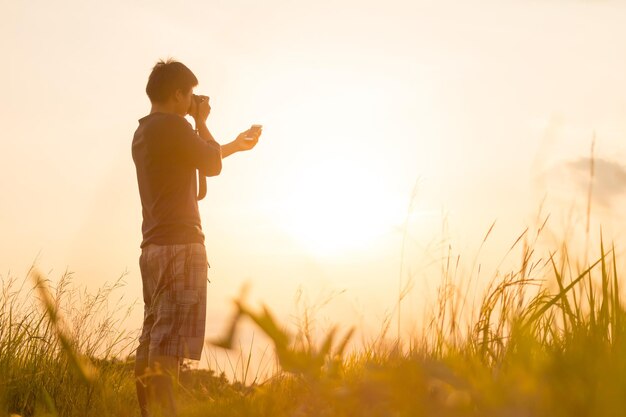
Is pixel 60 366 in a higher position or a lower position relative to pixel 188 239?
lower

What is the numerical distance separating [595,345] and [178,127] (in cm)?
230

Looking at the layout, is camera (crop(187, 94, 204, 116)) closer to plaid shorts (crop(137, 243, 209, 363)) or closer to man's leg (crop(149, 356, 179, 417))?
plaid shorts (crop(137, 243, 209, 363))

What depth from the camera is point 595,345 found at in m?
2.06

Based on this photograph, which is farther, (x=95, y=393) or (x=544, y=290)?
(x=95, y=393)

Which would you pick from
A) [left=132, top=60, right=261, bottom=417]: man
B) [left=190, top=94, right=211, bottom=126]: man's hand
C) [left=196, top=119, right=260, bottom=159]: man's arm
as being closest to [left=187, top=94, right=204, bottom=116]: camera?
[left=190, top=94, right=211, bottom=126]: man's hand

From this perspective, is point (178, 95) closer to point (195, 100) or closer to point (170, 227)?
point (195, 100)

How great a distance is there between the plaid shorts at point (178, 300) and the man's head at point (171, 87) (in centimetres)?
76

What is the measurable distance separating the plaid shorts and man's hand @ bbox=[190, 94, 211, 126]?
75 centimetres

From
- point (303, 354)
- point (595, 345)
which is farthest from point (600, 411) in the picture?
point (303, 354)

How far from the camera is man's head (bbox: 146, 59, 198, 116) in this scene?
12.5 ft

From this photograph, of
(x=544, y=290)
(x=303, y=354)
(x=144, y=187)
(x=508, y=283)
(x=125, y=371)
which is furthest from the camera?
(x=125, y=371)

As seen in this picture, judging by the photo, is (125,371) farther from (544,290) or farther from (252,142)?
(544,290)

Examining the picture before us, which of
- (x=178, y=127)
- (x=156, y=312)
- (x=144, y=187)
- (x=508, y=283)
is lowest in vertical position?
(x=156, y=312)

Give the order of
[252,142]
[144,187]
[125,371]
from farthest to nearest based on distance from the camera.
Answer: [125,371]
[252,142]
[144,187]
